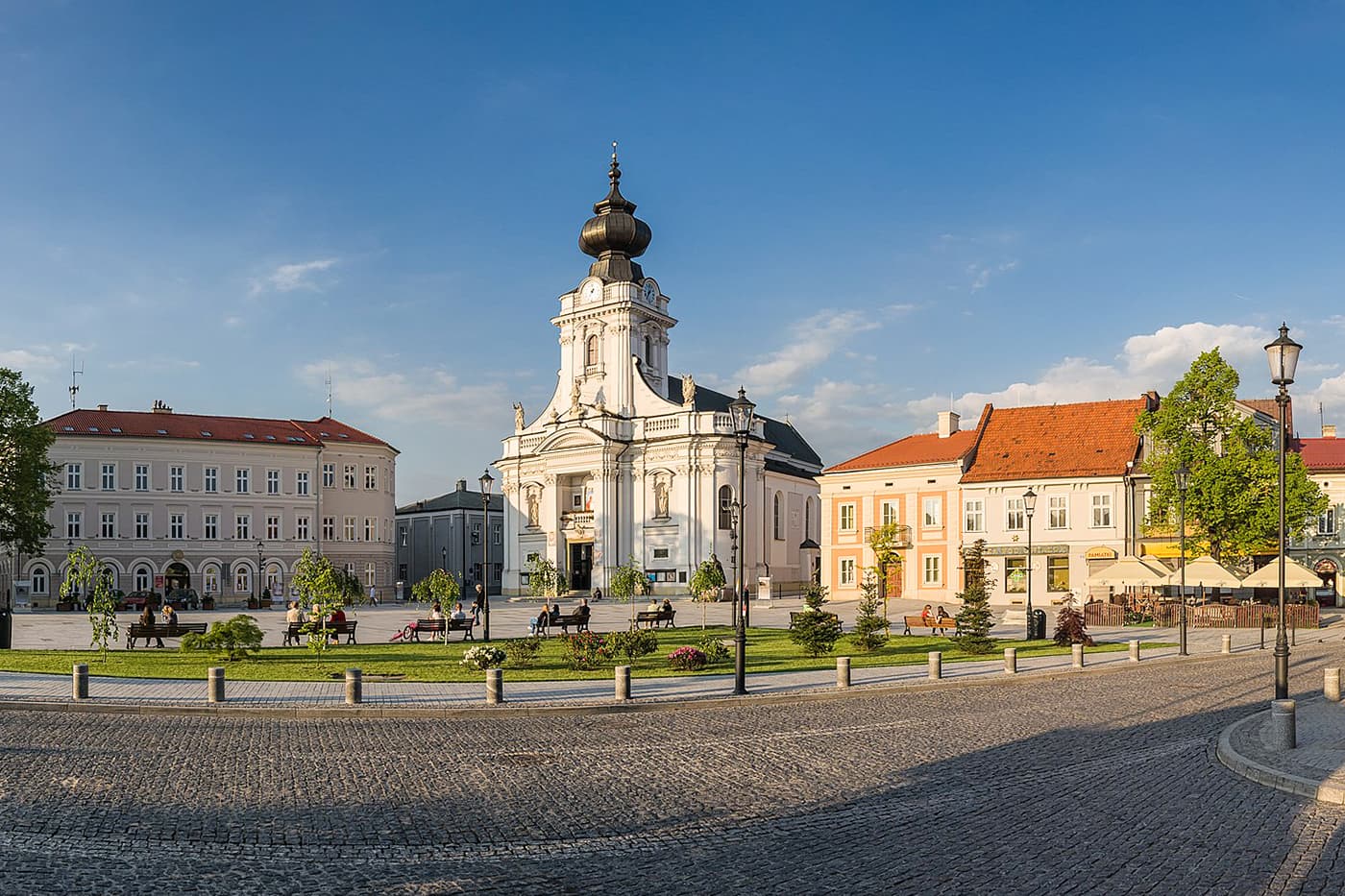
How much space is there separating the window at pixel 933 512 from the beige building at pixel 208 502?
38.0 metres

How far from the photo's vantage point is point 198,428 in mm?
70250

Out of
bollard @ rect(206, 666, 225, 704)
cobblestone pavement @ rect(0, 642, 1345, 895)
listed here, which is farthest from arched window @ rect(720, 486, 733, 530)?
cobblestone pavement @ rect(0, 642, 1345, 895)

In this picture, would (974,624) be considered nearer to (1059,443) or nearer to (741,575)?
(741,575)

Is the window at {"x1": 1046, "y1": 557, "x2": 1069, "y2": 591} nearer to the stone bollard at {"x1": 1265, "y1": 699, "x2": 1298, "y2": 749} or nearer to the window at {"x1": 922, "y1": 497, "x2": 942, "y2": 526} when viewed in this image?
the window at {"x1": 922, "y1": 497, "x2": 942, "y2": 526}

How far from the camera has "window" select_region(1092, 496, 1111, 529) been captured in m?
51.5

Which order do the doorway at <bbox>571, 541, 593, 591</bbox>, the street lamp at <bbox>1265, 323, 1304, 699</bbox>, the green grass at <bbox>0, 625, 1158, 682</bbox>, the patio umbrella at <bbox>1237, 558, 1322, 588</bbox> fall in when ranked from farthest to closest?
the doorway at <bbox>571, 541, 593, 591</bbox>, the patio umbrella at <bbox>1237, 558, 1322, 588</bbox>, the green grass at <bbox>0, 625, 1158, 682</bbox>, the street lamp at <bbox>1265, 323, 1304, 699</bbox>

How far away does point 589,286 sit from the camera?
75.3 m

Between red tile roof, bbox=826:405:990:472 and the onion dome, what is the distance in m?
22.9

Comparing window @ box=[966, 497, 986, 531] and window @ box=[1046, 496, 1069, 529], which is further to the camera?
window @ box=[966, 497, 986, 531]

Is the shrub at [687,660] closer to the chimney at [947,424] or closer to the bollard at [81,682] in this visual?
the bollard at [81,682]

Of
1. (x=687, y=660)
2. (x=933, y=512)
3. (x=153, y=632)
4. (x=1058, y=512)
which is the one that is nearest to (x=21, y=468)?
(x=153, y=632)

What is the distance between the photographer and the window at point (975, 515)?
54.5m

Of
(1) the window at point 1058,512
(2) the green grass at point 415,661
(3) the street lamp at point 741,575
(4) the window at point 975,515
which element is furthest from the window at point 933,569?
(3) the street lamp at point 741,575

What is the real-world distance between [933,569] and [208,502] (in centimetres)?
4445
